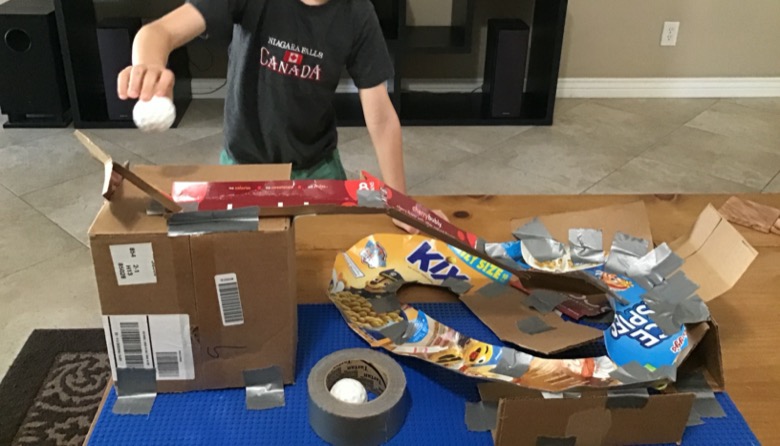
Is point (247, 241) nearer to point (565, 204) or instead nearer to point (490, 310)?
point (490, 310)

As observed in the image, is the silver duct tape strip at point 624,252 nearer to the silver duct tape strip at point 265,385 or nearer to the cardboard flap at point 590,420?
the cardboard flap at point 590,420

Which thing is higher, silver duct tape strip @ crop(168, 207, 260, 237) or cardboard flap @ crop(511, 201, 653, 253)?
silver duct tape strip @ crop(168, 207, 260, 237)

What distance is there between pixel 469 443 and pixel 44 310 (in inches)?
57.3

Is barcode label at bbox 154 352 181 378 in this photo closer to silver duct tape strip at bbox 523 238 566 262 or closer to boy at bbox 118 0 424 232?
silver duct tape strip at bbox 523 238 566 262

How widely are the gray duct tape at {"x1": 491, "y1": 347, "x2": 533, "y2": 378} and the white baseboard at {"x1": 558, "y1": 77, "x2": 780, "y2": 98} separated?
2836 millimetres

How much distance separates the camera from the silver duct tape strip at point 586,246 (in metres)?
0.92

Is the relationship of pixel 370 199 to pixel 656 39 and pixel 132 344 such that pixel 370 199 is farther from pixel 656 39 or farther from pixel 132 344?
pixel 656 39

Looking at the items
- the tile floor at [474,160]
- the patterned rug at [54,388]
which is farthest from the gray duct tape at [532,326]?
the tile floor at [474,160]

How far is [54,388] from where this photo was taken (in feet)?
5.05

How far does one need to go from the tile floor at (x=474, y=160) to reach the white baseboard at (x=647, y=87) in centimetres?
13

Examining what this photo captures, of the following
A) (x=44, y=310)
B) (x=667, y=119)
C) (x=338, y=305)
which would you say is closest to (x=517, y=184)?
(x=667, y=119)

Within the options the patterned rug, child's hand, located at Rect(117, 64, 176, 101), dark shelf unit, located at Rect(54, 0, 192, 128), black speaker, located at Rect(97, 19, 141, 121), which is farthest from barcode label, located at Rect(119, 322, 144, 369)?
dark shelf unit, located at Rect(54, 0, 192, 128)

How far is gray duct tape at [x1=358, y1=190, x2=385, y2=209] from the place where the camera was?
0.74m

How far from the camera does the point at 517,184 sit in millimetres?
2543
